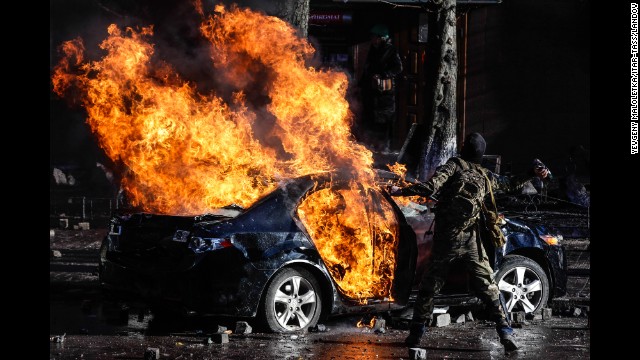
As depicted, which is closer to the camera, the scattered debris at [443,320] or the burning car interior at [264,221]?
the burning car interior at [264,221]

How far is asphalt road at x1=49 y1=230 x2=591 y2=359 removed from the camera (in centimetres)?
945

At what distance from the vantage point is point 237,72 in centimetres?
1741

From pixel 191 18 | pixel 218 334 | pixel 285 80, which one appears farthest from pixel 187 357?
pixel 191 18

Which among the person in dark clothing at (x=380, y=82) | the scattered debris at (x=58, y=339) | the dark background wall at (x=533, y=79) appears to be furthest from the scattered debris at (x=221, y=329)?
the dark background wall at (x=533, y=79)

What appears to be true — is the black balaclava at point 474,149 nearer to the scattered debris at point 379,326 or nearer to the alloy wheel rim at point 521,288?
the alloy wheel rim at point 521,288

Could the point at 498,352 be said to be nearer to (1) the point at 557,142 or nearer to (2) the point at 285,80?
(2) the point at 285,80

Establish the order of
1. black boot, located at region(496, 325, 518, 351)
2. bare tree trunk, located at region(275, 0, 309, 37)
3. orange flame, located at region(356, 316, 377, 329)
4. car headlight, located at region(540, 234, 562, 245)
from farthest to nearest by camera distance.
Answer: bare tree trunk, located at region(275, 0, 309, 37)
car headlight, located at region(540, 234, 562, 245)
orange flame, located at region(356, 316, 377, 329)
black boot, located at region(496, 325, 518, 351)

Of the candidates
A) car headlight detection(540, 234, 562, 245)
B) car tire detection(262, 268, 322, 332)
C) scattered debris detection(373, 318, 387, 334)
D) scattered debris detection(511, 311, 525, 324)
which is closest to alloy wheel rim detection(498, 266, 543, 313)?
scattered debris detection(511, 311, 525, 324)

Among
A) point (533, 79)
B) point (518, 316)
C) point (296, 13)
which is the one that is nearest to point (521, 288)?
point (518, 316)

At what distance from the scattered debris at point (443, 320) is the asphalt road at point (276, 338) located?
3.0 inches

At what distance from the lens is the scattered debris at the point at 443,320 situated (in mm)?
11039

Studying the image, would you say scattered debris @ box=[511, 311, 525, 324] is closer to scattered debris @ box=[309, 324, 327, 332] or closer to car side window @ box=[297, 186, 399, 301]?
car side window @ box=[297, 186, 399, 301]

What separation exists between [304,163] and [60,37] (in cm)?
1427

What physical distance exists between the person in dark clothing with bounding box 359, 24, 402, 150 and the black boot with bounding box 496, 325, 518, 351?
35.2 ft
